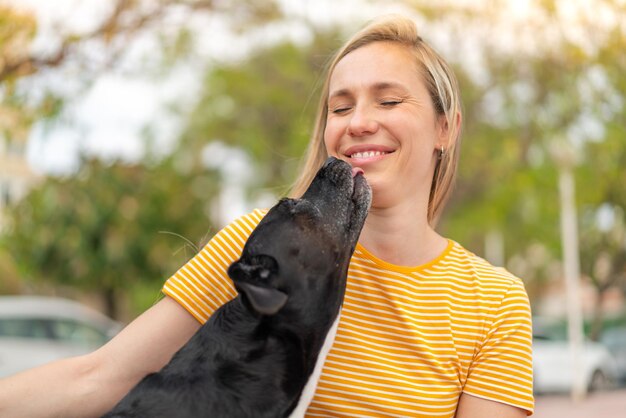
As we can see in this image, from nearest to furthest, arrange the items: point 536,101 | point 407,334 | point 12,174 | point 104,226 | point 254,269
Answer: point 254,269 < point 407,334 < point 536,101 < point 104,226 < point 12,174

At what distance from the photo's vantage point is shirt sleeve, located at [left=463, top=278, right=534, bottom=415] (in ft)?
7.99

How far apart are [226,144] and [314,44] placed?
424 centimetres

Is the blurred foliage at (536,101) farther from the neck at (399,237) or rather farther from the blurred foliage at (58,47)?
the neck at (399,237)

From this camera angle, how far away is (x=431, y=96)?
2695 millimetres

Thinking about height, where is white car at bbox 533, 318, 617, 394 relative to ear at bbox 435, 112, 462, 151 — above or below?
above

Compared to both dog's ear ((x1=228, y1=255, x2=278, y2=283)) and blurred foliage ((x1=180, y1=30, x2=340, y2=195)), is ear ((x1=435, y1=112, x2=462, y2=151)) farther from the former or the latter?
blurred foliage ((x1=180, y1=30, x2=340, y2=195))

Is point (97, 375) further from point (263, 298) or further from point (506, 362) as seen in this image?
point (506, 362)

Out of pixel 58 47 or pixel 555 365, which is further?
pixel 555 365

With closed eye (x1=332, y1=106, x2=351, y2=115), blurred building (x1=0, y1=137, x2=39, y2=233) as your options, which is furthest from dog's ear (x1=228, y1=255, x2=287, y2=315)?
blurred building (x1=0, y1=137, x2=39, y2=233)

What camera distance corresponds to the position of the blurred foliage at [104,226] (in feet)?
66.3

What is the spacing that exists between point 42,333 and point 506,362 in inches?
455

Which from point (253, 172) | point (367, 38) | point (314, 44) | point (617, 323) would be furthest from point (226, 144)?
point (367, 38)

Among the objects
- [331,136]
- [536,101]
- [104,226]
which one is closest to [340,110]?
[331,136]

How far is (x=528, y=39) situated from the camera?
1853 centimetres
